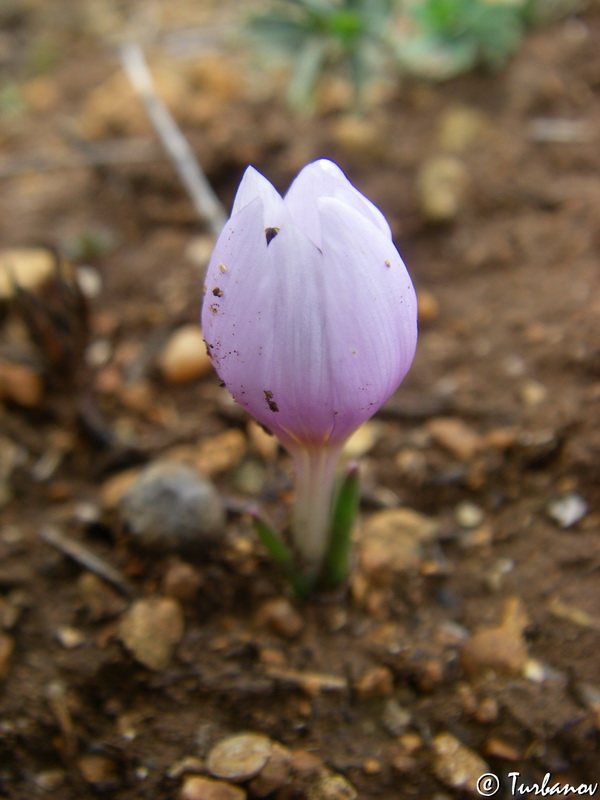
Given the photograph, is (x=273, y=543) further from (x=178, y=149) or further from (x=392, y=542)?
(x=178, y=149)

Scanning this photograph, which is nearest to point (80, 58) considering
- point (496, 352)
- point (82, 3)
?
point (82, 3)

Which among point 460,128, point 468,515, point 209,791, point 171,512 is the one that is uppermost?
point 460,128

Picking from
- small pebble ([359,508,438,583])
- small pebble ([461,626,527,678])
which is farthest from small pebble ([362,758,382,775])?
small pebble ([359,508,438,583])

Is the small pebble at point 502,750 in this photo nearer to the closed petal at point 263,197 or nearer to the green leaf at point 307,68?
the closed petal at point 263,197

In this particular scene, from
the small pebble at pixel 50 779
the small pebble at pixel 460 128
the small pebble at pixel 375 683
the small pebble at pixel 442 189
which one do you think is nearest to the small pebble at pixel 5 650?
the small pebble at pixel 50 779

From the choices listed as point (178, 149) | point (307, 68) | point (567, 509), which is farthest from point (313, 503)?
point (307, 68)

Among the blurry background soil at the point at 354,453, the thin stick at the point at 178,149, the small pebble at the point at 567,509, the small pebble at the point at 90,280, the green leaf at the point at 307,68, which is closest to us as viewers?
the blurry background soil at the point at 354,453

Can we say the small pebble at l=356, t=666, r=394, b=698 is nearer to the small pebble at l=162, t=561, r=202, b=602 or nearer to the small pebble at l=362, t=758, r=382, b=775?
the small pebble at l=362, t=758, r=382, b=775
